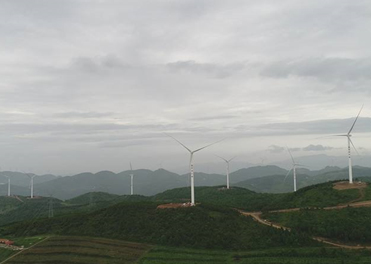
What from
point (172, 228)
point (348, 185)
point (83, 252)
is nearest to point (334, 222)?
point (348, 185)

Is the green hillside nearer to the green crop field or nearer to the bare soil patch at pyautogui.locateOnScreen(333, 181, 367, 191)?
the bare soil patch at pyautogui.locateOnScreen(333, 181, 367, 191)

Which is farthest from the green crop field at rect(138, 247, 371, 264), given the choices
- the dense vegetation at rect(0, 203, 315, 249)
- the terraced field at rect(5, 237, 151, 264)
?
the terraced field at rect(5, 237, 151, 264)

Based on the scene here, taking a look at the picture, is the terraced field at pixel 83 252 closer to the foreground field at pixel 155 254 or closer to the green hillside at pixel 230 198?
the foreground field at pixel 155 254

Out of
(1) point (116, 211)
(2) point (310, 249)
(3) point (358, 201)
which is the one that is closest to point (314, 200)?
(3) point (358, 201)

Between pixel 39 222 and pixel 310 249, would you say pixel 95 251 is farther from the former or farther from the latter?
pixel 310 249

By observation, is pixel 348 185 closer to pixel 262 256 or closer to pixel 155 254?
pixel 262 256

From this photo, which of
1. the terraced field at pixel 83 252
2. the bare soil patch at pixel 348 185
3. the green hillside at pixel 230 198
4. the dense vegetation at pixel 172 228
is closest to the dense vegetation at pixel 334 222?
the dense vegetation at pixel 172 228
